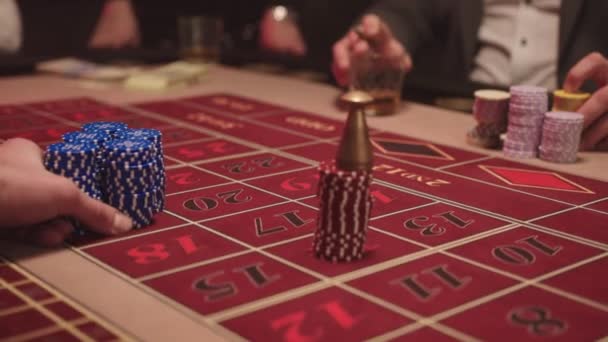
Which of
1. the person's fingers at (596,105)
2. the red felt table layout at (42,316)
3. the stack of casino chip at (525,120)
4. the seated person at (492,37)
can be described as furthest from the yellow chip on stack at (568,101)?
the red felt table layout at (42,316)

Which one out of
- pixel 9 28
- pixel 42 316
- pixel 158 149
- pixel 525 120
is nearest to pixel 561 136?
pixel 525 120

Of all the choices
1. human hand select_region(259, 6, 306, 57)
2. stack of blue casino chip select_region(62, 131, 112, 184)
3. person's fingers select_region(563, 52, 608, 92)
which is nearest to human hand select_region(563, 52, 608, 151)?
person's fingers select_region(563, 52, 608, 92)

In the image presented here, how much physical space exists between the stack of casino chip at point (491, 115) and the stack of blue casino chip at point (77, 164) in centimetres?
127

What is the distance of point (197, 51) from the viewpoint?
381 centimetres

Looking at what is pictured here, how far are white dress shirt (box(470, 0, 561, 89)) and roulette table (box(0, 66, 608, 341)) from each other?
110cm

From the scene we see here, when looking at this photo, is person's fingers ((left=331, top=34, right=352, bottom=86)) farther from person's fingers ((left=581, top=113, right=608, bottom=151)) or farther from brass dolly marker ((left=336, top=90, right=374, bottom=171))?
brass dolly marker ((left=336, top=90, right=374, bottom=171))

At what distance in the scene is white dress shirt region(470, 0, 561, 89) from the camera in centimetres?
Answer: 331

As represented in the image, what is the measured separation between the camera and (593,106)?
2238mm

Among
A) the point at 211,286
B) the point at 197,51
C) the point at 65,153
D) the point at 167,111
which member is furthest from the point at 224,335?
the point at 197,51

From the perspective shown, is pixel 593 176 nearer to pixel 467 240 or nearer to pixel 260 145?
pixel 467 240

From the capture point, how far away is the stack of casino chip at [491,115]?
228 cm

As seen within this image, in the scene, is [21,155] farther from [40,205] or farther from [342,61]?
[342,61]

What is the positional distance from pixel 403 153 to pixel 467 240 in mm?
742

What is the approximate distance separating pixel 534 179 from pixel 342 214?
87 centimetres
